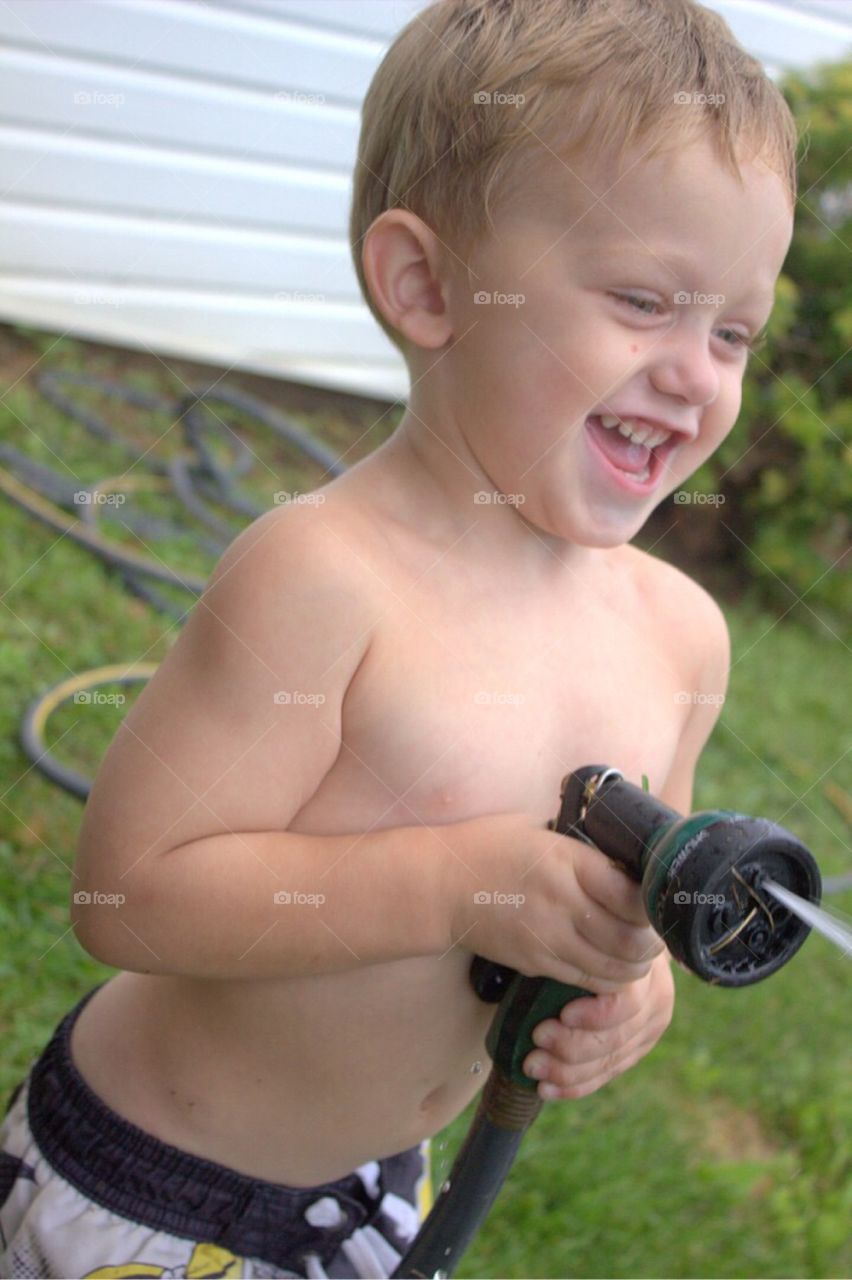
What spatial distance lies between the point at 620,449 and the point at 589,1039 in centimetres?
53

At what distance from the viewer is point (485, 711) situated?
1226 mm

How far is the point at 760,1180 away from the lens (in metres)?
2.22

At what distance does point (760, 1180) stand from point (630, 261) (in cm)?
170

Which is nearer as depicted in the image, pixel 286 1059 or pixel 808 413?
pixel 286 1059

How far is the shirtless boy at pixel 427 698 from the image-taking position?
111 cm

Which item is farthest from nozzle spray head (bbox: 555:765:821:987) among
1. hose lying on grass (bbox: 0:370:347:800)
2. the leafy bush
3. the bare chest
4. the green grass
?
the leafy bush

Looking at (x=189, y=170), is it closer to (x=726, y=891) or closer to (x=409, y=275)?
(x=409, y=275)

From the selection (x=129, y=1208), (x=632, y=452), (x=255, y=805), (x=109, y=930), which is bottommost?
(x=129, y=1208)

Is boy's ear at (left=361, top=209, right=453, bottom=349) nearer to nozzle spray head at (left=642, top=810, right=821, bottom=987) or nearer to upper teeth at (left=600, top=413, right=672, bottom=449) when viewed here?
upper teeth at (left=600, top=413, right=672, bottom=449)

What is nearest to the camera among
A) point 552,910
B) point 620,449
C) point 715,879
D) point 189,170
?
point 715,879

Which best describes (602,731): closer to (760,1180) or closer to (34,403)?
(760,1180)

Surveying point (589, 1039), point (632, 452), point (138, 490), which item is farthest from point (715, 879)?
point (138, 490)

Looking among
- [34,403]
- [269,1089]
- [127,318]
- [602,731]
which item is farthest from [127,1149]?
[127,318]

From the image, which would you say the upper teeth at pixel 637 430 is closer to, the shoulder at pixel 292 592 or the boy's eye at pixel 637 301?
the boy's eye at pixel 637 301
